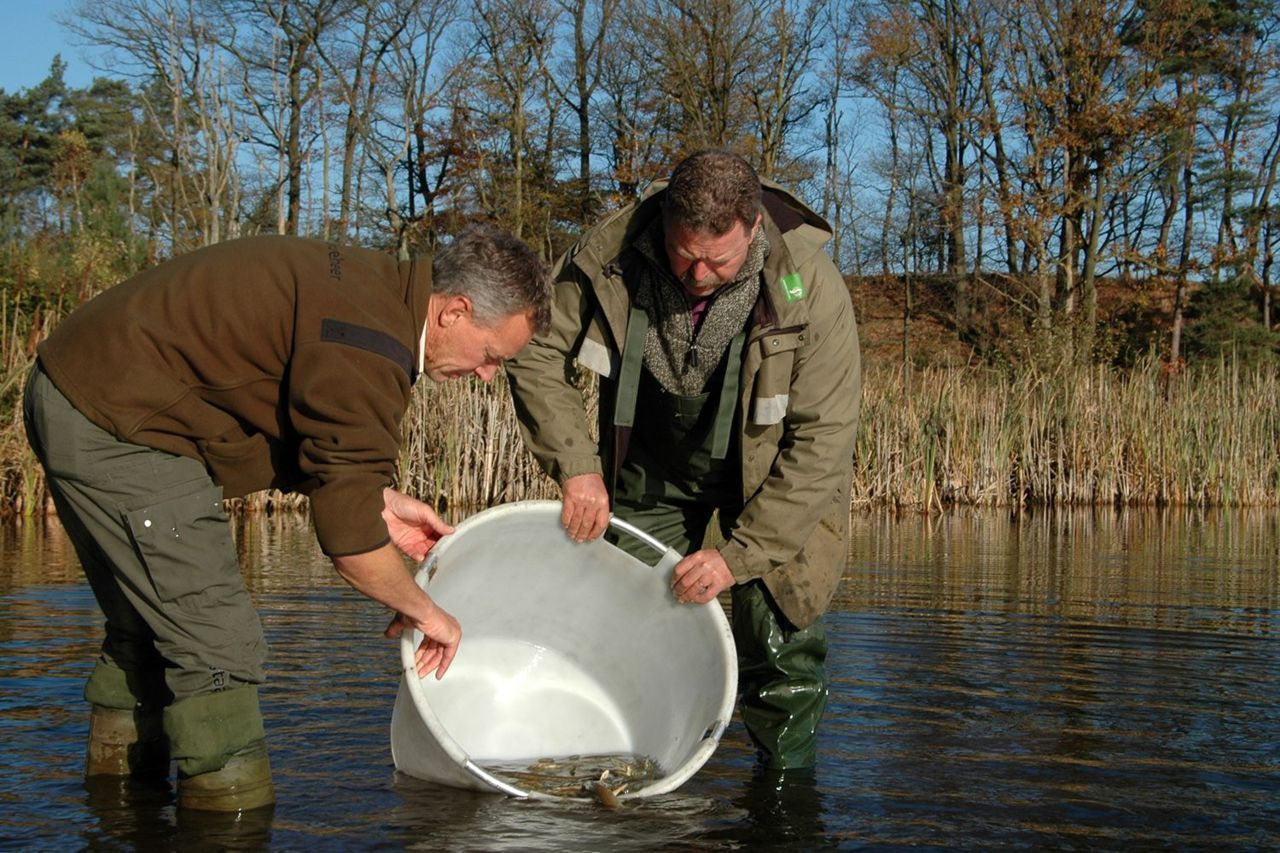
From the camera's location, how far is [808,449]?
362 cm

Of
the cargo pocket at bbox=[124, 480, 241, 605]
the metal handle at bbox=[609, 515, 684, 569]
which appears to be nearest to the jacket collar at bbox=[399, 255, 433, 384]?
the cargo pocket at bbox=[124, 480, 241, 605]

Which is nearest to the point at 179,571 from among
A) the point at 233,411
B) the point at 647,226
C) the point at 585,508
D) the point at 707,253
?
the point at 233,411

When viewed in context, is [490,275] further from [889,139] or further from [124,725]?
[889,139]

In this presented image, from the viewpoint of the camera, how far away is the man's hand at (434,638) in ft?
10.3

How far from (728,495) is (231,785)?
1705mm

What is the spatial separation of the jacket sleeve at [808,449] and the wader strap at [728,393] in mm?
163

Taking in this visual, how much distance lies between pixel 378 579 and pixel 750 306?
1363 mm

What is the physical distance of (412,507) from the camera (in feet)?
11.7

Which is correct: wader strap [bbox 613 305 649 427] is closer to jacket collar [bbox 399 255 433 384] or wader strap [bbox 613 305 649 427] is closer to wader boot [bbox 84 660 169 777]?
jacket collar [bbox 399 255 433 384]

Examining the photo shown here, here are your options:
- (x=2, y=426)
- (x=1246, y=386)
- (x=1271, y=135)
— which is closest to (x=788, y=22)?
(x=1271, y=135)

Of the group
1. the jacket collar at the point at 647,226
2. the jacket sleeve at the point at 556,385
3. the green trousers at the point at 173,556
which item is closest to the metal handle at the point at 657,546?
the jacket sleeve at the point at 556,385

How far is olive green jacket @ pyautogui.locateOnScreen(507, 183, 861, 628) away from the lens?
3584mm

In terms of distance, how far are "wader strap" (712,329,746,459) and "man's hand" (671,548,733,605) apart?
0.36 meters

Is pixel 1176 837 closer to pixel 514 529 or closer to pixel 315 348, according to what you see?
pixel 514 529
